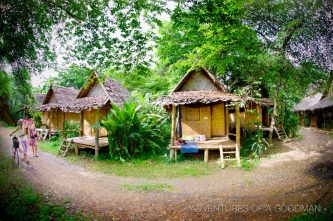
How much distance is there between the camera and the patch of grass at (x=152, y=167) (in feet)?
26.1

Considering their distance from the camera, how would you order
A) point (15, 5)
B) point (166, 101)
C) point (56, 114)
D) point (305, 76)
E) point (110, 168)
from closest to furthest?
point (15, 5) → point (305, 76) → point (110, 168) → point (166, 101) → point (56, 114)

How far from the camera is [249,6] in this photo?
671cm

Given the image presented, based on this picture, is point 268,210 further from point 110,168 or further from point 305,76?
point 110,168

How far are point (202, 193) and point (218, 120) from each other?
5584mm

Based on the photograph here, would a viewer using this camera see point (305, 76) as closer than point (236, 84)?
Yes

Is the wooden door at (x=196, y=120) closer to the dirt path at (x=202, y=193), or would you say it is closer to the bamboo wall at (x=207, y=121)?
the bamboo wall at (x=207, y=121)

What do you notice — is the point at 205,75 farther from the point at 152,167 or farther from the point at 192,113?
the point at 152,167

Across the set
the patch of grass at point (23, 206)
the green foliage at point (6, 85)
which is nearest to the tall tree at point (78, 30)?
the green foliage at point (6, 85)

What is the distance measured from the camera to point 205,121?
11117 millimetres

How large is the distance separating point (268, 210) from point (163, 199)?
8.00 ft

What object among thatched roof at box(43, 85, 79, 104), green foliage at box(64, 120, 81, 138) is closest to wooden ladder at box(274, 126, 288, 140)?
green foliage at box(64, 120, 81, 138)

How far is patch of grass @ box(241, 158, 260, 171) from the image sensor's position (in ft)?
26.9

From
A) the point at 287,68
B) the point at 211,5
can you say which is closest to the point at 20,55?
the point at 211,5

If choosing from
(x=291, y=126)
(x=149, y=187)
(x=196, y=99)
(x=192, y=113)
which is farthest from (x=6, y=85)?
(x=291, y=126)
